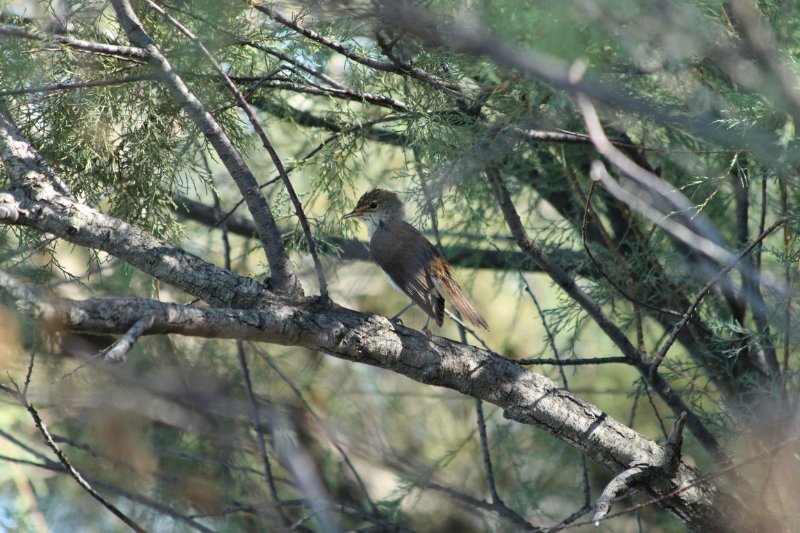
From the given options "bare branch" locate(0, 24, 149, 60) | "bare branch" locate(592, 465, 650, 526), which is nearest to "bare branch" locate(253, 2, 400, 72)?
"bare branch" locate(0, 24, 149, 60)

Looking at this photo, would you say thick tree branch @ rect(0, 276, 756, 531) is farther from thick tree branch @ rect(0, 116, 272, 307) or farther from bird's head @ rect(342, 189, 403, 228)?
bird's head @ rect(342, 189, 403, 228)

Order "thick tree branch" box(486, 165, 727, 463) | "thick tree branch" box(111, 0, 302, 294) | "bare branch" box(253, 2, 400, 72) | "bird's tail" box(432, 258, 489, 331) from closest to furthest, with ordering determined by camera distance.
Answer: "thick tree branch" box(111, 0, 302, 294)
"bare branch" box(253, 2, 400, 72)
"thick tree branch" box(486, 165, 727, 463)
"bird's tail" box(432, 258, 489, 331)

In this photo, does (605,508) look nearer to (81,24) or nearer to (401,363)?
(401,363)

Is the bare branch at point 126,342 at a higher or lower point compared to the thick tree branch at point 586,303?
lower

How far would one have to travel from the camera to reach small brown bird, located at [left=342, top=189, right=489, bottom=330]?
4082 millimetres

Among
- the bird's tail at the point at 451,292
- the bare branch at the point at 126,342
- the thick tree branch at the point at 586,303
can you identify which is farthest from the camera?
the bird's tail at the point at 451,292

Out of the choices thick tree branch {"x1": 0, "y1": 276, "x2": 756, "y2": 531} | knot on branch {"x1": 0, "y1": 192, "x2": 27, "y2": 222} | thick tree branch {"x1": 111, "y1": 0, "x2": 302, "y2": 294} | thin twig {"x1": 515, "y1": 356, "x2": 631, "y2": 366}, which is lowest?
thick tree branch {"x1": 0, "y1": 276, "x2": 756, "y2": 531}

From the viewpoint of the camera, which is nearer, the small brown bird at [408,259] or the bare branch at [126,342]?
the bare branch at [126,342]

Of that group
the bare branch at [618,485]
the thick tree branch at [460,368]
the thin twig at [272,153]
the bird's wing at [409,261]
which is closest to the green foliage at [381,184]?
the thin twig at [272,153]

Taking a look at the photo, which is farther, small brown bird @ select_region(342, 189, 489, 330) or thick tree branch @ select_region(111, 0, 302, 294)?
small brown bird @ select_region(342, 189, 489, 330)

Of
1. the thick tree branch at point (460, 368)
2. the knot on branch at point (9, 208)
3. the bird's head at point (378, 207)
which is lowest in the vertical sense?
the thick tree branch at point (460, 368)

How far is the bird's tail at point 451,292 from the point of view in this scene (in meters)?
3.99

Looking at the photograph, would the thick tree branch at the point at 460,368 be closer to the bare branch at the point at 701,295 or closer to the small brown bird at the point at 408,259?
the bare branch at the point at 701,295

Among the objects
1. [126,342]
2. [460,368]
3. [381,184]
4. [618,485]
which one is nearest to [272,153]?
[126,342]
